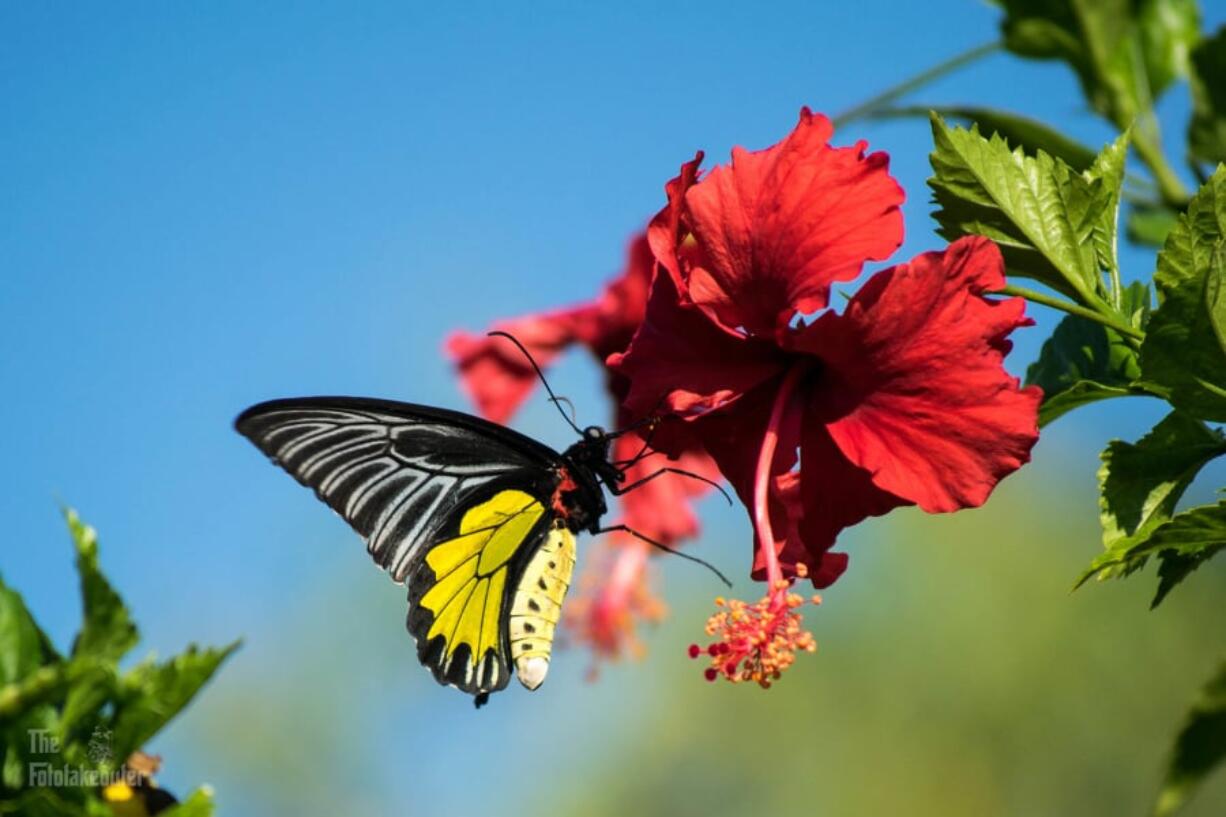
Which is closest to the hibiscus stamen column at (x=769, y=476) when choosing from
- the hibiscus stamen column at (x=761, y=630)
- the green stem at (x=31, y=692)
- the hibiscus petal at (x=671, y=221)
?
the hibiscus stamen column at (x=761, y=630)

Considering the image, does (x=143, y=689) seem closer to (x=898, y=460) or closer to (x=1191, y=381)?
(x=898, y=460)

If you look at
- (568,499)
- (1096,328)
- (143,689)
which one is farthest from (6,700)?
(568,499)

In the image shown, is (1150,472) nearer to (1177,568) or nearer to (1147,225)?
(1177,568)

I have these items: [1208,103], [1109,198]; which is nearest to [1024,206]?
[1109,198]

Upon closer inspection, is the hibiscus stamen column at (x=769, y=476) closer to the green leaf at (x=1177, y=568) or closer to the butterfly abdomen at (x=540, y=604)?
the green leaf at (x=1177, y=568)

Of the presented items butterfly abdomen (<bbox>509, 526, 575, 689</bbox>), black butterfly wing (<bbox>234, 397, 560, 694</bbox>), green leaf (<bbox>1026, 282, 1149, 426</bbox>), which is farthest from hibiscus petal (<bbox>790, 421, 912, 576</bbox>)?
black butterfly wing (<bbox>234, 397, 560, 694</bbox>)

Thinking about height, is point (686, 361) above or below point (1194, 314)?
above
